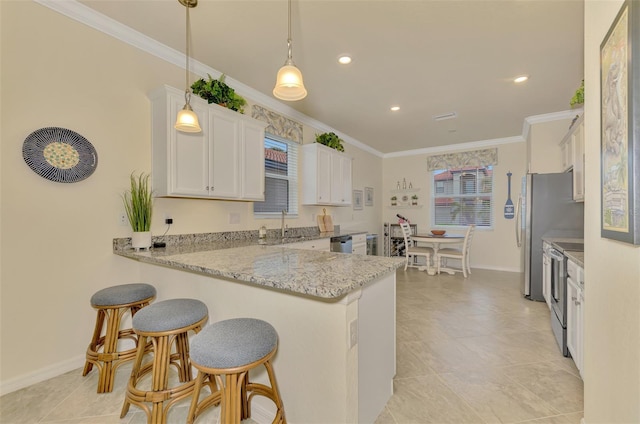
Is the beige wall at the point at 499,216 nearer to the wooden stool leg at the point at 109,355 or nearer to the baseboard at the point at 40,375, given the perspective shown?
the wooden stool leg at the point at 109,355

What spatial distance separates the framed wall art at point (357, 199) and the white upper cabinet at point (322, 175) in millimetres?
1056

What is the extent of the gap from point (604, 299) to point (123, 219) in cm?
320

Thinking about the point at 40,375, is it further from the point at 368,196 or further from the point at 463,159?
the point at 463,159

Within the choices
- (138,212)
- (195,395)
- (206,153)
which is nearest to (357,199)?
(206,153)

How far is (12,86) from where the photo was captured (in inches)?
73.0

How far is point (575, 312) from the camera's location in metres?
2.06

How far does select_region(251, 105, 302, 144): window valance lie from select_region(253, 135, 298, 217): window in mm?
103

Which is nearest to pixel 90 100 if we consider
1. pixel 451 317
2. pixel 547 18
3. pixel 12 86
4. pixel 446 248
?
pixel 12 86

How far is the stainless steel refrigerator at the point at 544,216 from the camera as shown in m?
3.52

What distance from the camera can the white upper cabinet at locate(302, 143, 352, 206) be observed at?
432 centimetres

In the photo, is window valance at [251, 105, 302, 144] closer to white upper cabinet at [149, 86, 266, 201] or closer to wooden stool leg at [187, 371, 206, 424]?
white upper cabinet at [149, 86, 266, 201]

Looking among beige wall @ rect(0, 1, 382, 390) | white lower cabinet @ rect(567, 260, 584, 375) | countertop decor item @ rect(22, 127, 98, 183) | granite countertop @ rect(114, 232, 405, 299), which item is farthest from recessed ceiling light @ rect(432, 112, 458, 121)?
countertop decor item @ rect(22, 127, 98, 183)

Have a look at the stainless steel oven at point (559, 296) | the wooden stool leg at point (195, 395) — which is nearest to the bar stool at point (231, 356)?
the wooden stool leg at point (195, 395)

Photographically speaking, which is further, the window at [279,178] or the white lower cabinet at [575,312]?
the window at [279,178]
